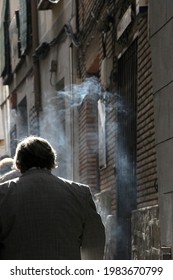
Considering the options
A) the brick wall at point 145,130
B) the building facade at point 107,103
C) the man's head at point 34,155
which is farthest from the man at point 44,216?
the brick wall at point 145,130

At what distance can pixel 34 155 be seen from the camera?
4.86 meters

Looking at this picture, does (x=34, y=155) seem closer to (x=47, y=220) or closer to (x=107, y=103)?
(x=47, y=220)

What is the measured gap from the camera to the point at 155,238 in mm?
8133

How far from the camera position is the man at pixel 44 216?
181 inches

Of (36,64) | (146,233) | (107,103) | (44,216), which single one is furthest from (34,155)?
(36,64)

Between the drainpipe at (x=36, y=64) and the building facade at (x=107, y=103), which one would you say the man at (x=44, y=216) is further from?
the drainpipe at (x=36, y=64)

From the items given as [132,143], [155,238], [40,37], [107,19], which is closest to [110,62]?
[107,19]

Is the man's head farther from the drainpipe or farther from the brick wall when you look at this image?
the drainpipe

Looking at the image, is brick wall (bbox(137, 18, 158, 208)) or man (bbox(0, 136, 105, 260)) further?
brick wall (bbox(137, 18, 158, 208))

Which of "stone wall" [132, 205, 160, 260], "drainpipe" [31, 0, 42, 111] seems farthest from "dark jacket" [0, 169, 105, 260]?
"drainpipe" [31, 0, 42, 111]

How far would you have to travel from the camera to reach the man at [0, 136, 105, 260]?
15.0ft

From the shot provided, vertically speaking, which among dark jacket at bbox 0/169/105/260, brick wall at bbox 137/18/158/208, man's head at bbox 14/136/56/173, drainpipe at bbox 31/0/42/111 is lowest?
dark jacket at bbox 0/169/105/260
